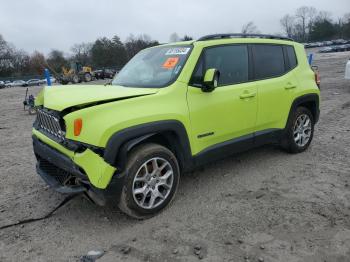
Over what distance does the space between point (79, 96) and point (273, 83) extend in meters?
2.75

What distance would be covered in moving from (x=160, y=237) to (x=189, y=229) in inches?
12.3

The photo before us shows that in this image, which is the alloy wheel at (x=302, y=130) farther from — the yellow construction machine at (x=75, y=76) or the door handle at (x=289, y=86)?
the yellow construction machine at (x=75, y=76)

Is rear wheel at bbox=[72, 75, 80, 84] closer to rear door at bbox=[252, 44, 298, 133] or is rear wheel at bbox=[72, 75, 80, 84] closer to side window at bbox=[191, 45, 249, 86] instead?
rear door at bbox=[252, 44, 298, 133]

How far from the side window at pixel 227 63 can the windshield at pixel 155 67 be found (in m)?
0.23

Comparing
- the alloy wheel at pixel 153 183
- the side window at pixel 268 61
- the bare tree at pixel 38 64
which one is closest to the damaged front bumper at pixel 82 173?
the alloy wheel at pixel 153 183

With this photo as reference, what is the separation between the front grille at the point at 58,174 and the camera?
3.87 m

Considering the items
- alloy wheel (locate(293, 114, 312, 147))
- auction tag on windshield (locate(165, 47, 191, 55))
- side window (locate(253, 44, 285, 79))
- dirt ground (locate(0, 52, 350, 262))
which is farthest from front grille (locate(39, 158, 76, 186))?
alloy wheel (locate(293, 114, 312, 147))

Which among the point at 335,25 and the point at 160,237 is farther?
the point at 335,25

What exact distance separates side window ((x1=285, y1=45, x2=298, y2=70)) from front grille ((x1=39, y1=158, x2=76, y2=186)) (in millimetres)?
3633

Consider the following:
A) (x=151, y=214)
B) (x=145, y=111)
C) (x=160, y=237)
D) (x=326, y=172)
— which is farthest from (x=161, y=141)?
(x=326, y=172)

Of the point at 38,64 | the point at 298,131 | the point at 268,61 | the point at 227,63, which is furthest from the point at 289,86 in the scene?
the point at 38,64

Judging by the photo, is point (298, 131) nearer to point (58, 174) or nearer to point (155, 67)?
point (155, 67)

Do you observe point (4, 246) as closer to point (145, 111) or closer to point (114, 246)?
point (114, 246)

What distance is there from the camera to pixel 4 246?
3.41 meters
